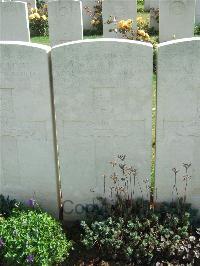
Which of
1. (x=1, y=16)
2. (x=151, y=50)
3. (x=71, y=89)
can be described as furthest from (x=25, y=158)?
(x=1, y=16)

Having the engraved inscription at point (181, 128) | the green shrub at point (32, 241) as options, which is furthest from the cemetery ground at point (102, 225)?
the engraved inscription at point (181, 128)

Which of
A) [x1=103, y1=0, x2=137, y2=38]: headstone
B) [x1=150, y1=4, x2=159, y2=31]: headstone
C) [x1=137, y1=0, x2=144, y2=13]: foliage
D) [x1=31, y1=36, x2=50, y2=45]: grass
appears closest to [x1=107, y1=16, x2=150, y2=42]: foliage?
[x1=103, y1=0, x2=137, y2=38]: headstone

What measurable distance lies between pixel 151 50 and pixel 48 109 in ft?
3.65

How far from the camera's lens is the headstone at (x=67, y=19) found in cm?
973

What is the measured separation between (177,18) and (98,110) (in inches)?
261

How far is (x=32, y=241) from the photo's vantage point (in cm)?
388

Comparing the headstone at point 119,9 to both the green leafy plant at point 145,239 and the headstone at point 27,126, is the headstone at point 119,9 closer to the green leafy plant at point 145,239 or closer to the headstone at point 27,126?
the headstone at point 27,126

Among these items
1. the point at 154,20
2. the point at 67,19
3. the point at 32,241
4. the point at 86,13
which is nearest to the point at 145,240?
the point at 32,241

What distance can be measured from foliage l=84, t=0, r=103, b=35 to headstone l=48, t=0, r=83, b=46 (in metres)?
3.40

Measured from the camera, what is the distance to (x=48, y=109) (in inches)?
166

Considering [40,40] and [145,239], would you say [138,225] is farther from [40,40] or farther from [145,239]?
[40,40]

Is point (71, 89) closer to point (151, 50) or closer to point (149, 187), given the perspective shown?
point (151, 50)

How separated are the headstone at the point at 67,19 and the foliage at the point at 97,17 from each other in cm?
340

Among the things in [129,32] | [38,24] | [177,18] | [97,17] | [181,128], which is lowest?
[181,128]
